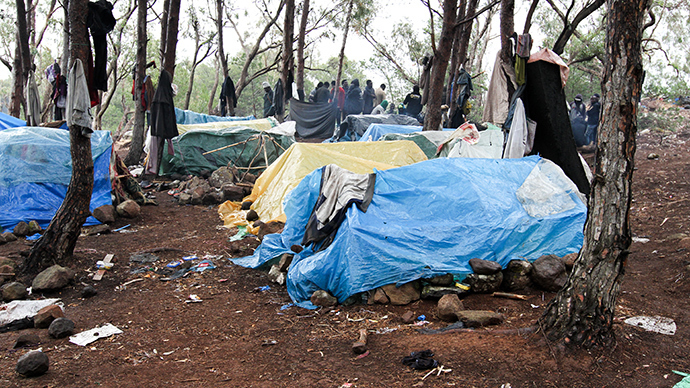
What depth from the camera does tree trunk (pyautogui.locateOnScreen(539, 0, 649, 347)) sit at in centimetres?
276

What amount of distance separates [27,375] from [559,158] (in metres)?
6.05

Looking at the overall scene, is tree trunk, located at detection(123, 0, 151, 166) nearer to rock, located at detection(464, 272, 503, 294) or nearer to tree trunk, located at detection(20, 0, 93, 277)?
tree trunk, located at detection(20, 0, 93, 277)

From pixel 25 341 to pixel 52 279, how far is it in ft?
3.89

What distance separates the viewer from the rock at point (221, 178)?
9812 millimetres

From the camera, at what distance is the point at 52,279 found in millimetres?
4371

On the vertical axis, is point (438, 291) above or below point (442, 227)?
below

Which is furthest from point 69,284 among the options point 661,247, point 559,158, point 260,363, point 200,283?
point 661,247

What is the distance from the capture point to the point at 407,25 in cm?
2306

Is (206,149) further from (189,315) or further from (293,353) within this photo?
(293,353)

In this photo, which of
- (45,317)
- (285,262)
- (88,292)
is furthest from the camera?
(285,262)

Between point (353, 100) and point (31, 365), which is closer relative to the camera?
point (31, 365)

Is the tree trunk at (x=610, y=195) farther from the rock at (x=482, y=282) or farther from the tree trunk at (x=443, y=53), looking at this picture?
the tree trunk at (x=443, y=53)

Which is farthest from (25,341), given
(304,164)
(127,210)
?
(304,164)

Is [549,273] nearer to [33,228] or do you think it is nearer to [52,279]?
[52,279]
